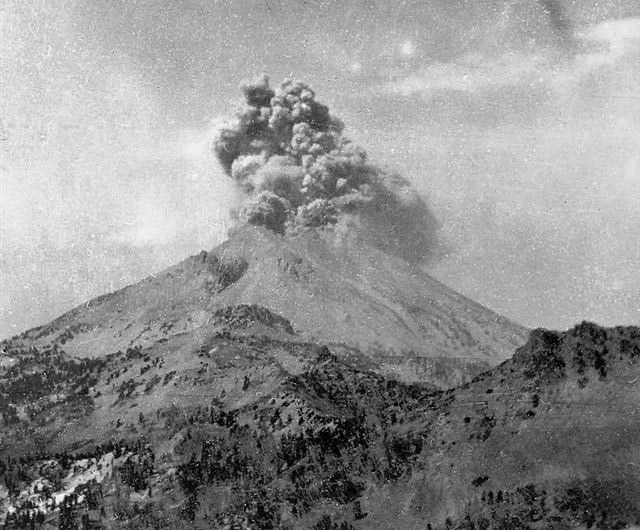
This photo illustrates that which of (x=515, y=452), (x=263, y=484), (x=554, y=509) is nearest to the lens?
(x=554, y=509)

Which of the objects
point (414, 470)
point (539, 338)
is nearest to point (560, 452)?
point (414, 470)

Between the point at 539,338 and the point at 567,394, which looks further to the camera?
the point at 539,338

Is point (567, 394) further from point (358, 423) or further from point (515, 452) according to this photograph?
point (358, 423)

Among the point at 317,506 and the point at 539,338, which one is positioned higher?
the point at 539,338

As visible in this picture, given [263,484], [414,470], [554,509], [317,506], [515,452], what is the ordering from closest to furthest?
1. [554,509]
2. [515,452]
3. [414,470]
4. [317,506]
5. [263,484]

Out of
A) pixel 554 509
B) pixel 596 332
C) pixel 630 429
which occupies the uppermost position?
pixel 596 332

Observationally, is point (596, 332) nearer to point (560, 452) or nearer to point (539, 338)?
point (539, 338)

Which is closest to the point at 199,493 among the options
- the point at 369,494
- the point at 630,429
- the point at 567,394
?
the point at 369,494

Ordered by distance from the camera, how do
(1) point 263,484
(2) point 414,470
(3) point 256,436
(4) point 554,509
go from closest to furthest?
(4) point 554,509 → (2) point 414,470 → (1) point 263,484 → (3) point 256,436

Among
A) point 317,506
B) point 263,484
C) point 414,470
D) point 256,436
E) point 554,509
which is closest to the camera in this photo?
point 554,509
